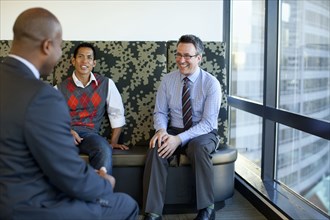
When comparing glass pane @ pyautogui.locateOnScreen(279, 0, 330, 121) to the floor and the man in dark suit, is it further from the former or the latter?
the man in dark suit

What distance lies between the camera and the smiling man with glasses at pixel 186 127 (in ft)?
8.31

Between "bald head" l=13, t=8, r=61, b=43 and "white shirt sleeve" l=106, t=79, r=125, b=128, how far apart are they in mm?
1702

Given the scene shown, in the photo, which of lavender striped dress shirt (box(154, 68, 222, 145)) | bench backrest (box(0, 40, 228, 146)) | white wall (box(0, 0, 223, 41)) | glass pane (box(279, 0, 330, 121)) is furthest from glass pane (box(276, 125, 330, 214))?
white wall (box(0, 0, 223, 41))

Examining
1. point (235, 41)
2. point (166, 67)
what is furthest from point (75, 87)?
point (235, 41)

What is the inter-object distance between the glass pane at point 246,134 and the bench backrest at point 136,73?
1.99ft

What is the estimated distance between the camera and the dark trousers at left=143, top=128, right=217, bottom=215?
8.22 feet

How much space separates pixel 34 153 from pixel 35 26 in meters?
0.44

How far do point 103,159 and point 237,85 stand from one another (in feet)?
6.53

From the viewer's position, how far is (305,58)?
291cm

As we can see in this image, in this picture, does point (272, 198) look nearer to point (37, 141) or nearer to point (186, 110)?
point (186, 110)

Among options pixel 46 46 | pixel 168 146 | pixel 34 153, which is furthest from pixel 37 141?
pixel 168 146

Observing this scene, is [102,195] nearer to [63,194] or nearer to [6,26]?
[63,194]

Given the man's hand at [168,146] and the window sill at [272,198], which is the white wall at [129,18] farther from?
the man's hand at [168,146]

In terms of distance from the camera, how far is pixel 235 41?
4184 millimetres
